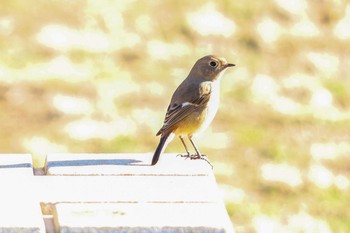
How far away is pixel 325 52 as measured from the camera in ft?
37.4

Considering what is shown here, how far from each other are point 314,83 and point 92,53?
1.87m

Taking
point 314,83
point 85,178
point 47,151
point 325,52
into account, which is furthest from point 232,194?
point 85,178

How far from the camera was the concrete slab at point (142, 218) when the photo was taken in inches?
165

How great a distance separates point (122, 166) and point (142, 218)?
0.78m

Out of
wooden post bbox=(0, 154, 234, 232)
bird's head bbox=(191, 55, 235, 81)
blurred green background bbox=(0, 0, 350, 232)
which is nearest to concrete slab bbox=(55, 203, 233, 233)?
wooden post bbox=(0, 154, 234, 232)

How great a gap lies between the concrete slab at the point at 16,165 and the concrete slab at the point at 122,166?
0.08 metres

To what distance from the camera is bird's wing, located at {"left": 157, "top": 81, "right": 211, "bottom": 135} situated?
6062mm

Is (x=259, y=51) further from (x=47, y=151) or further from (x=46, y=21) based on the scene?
(x=47, y=151)

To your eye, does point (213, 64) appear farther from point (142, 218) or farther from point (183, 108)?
point (142, 218)

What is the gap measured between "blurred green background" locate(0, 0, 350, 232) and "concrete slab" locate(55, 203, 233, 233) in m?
3.82

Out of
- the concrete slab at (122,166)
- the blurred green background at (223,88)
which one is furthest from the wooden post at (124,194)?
the blurred green background at (223,88)

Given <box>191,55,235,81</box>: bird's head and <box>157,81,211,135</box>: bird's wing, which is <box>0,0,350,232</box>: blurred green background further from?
<box>157,81,211,135</box>: bird's wing

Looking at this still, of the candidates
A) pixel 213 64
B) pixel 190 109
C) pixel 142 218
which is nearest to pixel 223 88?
pixel 213 64

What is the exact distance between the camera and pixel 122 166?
5.05 meters
